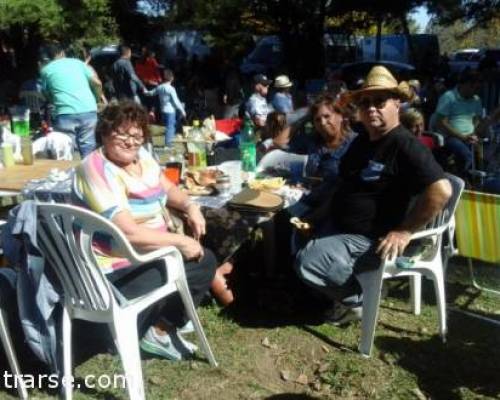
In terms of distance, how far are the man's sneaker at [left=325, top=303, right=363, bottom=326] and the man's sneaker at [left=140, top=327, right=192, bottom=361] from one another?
0.85 metres

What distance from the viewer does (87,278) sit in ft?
8.84

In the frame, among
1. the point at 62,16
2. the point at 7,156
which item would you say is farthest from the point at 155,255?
the point at 62,16

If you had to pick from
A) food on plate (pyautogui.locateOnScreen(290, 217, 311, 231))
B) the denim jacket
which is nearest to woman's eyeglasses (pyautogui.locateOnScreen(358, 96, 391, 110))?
food on plate (pyautogui.locateOnScreen(290, 217, 311, 231))

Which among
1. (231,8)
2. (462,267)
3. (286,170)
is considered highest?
(231,8)

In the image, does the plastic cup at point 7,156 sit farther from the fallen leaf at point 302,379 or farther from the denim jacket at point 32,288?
the fallen leaf at point 302,379

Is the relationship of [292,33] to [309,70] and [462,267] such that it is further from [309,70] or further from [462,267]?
[462,267]

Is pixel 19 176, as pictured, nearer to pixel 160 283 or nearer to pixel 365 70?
pixel 160 283

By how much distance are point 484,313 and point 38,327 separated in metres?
2.47

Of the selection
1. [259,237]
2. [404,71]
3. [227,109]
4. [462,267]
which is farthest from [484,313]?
[404,71]

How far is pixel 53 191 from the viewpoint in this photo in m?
3.62

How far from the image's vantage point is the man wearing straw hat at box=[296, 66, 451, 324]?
10.3ft

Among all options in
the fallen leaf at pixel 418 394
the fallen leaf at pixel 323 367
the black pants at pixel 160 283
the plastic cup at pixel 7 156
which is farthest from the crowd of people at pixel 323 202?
the plastic cup at pixel 7 156

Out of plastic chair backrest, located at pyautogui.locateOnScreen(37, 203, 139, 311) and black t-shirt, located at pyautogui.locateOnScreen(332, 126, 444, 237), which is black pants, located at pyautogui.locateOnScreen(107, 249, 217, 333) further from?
black t-shirt, located at pyautogui.locateOnScreen(332, 126, 444, 237)

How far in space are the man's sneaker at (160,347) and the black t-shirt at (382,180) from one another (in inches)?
40.8
